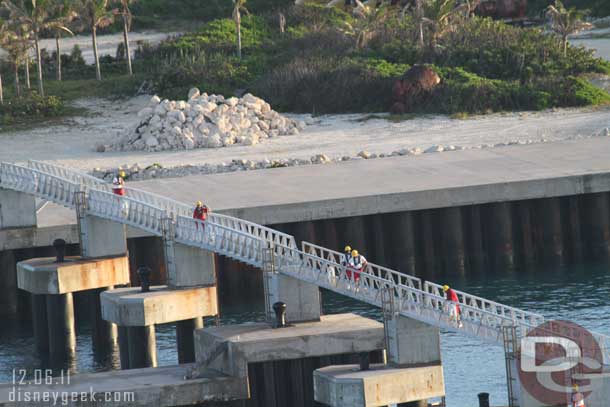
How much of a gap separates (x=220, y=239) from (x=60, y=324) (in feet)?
29.5

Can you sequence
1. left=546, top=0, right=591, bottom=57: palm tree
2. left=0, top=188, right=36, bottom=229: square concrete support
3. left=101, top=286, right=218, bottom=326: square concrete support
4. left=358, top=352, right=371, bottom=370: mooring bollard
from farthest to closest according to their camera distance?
left=546, top=0, right=591, bottom=57: palm tree
left=0, top=188, right=36, bottom=229: square concrete support
left=101, top=286, right=218, bottom=326: square concrete support
left=358, top=352, right=371, bottom=370: mooring bollard

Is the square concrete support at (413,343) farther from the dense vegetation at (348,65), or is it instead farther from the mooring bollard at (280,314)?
the dense vegetation at (348,65)

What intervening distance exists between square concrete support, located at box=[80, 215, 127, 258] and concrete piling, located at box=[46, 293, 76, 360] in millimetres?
1685

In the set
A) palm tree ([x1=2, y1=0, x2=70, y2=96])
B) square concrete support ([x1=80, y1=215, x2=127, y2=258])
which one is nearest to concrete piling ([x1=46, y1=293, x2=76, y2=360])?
square concrete support ([x1=80, y1=215, x2=127, y2=258])

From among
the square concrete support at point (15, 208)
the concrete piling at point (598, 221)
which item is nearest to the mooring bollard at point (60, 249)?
the square concrete support at point (15, 208)

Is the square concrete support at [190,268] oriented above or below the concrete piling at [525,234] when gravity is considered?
above

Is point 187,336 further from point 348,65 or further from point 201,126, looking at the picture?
point 348,65

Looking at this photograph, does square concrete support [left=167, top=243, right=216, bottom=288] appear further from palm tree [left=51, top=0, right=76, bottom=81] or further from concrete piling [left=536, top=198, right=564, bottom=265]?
palm tree [left=51, top=0, right=76, bottom=81]

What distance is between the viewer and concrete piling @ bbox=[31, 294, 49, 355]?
63.5m

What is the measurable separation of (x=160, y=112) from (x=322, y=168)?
10.9m

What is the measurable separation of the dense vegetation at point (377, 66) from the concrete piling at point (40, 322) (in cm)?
3035

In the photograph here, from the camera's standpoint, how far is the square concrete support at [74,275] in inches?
2436

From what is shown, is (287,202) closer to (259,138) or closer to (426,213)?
(426,213)

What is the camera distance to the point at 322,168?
77.8m
